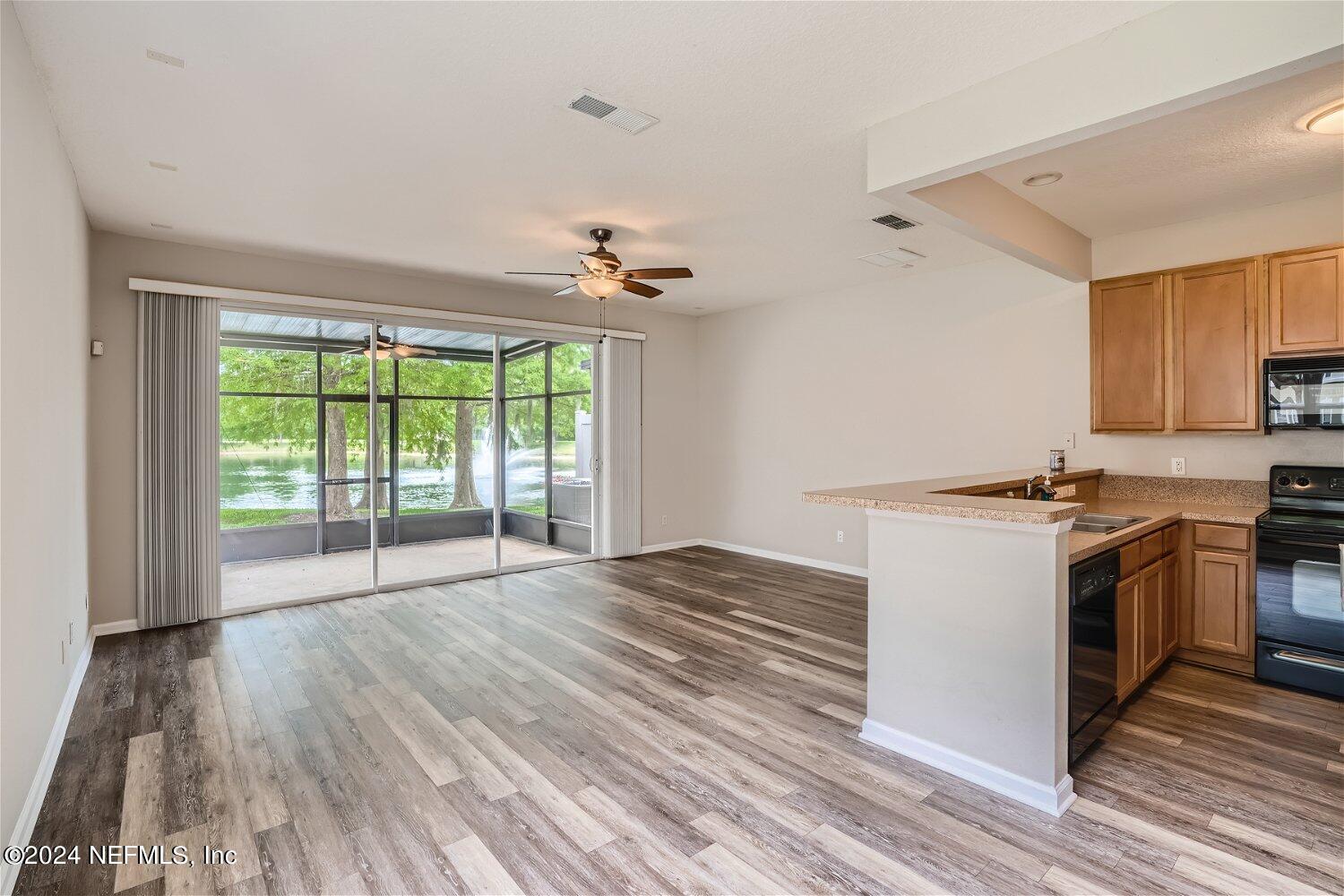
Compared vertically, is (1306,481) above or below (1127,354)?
below

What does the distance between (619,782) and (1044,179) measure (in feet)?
12.3

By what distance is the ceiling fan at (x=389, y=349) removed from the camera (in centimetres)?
559

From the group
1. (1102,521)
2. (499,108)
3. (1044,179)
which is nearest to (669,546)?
(1102,521)

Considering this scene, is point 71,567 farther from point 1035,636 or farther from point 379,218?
point 1035,636

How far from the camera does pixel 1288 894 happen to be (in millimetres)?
1946

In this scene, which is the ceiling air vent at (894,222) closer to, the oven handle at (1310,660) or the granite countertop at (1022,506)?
the granite countertop at (1022,506)

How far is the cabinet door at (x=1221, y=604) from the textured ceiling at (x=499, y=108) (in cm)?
261

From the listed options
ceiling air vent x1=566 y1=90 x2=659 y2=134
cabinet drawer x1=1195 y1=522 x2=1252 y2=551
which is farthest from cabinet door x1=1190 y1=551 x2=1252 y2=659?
ceiling air vent x1=566 y1=90 x2=659 y2=134

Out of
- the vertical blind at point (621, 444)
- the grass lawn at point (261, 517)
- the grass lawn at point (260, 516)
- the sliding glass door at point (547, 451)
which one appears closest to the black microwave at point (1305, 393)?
the vertical blind at point (621, 444)

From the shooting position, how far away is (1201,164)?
3.38m

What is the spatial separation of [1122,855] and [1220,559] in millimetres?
2440

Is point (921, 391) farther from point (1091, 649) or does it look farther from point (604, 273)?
point (1091, 649)

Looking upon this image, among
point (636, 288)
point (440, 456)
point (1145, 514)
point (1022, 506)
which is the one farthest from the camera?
point (440, 456)

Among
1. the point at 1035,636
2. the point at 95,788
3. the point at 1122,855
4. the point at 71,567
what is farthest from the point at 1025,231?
the point at 71,567
